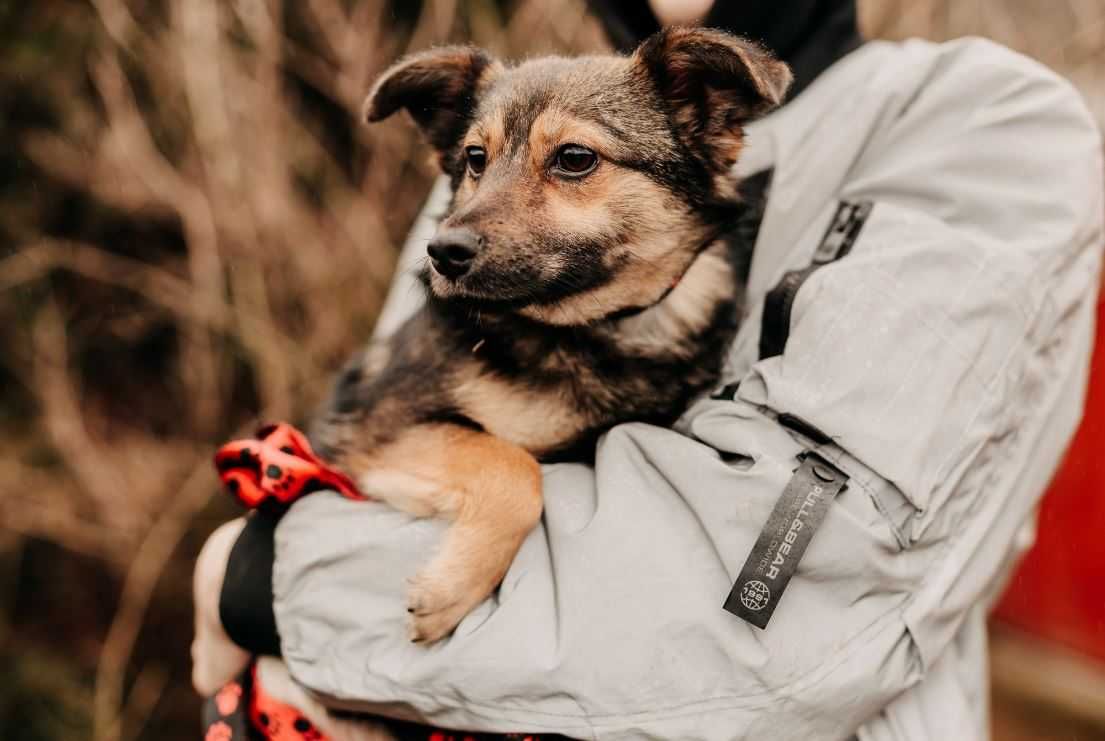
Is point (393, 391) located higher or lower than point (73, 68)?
lower

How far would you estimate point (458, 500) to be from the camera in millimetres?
2100

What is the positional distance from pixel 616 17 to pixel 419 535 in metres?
1.82

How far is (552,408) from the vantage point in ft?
7.58

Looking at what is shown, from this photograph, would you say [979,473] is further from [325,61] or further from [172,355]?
[172,355]

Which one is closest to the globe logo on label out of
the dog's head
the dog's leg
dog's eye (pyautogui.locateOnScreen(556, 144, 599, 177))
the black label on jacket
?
the black label on jacket

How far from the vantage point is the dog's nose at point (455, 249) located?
201cm

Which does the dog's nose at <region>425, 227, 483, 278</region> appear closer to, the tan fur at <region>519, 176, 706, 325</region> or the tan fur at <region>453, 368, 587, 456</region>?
the tan fur at <region>519, 176, 706, 325</region>

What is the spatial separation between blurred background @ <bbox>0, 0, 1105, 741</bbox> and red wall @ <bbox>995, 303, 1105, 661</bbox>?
29 mm

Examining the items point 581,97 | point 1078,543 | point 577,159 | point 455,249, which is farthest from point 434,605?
point 1078,543

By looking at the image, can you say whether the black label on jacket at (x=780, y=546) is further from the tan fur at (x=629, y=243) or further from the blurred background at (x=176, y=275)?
the blurred background at (x=176, y=275)

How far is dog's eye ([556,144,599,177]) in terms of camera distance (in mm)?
2252

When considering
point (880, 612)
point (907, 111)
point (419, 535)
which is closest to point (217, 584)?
point (419, 535)

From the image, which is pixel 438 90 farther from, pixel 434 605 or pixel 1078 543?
pixel 1078 543

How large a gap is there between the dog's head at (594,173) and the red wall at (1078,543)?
82.0 inches
